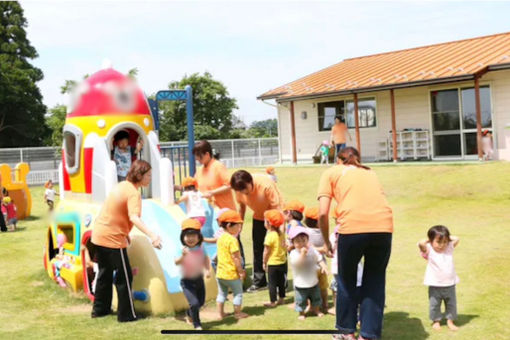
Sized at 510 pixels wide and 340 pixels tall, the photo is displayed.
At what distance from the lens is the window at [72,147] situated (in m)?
7.79

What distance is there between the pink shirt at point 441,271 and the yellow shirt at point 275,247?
169cm

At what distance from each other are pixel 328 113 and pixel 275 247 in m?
17.4

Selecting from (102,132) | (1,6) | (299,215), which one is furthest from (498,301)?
(1,6)

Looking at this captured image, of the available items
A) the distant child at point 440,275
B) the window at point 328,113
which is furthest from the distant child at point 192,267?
the window at point 328,113

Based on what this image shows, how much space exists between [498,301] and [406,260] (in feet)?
8.00

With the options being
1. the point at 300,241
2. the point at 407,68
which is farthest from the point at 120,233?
the point at 407,68

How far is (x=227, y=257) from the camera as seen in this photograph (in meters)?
5.91

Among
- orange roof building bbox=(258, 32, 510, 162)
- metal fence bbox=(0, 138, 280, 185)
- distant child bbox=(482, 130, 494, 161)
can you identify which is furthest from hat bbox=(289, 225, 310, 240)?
metal fence bbox=(0, 138, 280, 185)

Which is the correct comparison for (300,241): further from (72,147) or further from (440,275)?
(72,147)

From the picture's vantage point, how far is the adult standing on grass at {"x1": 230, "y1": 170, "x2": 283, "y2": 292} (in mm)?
6500

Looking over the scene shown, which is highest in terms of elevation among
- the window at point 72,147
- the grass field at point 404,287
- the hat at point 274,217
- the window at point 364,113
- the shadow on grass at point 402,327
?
the window at point 364,113

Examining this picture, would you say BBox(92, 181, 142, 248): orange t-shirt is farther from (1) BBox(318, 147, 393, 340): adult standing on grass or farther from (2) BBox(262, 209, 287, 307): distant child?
(1) BBox(318, 147, 393, 340): adult standing on grass

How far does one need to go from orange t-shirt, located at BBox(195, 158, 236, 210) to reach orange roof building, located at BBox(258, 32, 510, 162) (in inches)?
505

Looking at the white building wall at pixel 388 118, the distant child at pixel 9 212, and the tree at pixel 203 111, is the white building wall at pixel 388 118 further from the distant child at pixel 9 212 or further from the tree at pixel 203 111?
the tree at pixel 203 111
